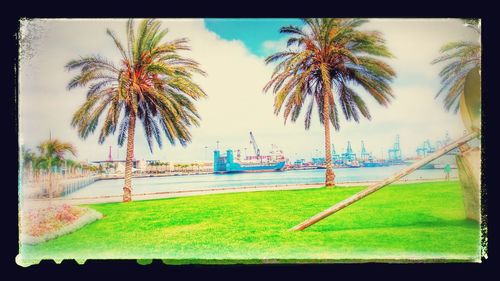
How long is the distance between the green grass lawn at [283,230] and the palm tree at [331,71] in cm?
92

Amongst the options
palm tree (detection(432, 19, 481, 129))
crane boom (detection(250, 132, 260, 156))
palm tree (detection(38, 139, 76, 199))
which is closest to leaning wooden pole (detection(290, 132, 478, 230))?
palm tree (detection(432, 19, 481, 129))

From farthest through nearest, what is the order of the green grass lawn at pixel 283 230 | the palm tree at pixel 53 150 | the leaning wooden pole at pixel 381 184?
the palm tree at pixel 53 150 → the leaning wooden pole at pixel 381 184 → the green grass lawn at pixel 283 230

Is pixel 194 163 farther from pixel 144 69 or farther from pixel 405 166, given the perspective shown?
pixel 405 166

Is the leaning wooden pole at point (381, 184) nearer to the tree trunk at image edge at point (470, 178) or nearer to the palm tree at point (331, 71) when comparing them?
the tree trunk at image edge at point (470, 178)

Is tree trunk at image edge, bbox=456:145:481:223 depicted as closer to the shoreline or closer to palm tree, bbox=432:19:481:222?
palm tree, bbox=432:19:481:222

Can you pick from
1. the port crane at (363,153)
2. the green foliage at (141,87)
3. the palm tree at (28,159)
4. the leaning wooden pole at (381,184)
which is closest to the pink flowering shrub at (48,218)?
the palm tree at (28,159)

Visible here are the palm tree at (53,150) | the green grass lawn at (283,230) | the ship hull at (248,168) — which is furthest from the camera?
the ship hull at (248,168)

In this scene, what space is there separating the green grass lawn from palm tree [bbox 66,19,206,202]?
0.73 m

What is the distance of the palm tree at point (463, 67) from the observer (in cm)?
1005

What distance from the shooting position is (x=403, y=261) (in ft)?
32.9

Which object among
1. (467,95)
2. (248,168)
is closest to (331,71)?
(248,168)

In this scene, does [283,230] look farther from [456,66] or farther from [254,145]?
[456,66]

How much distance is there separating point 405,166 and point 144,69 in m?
4.58

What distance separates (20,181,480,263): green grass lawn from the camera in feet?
32.7
